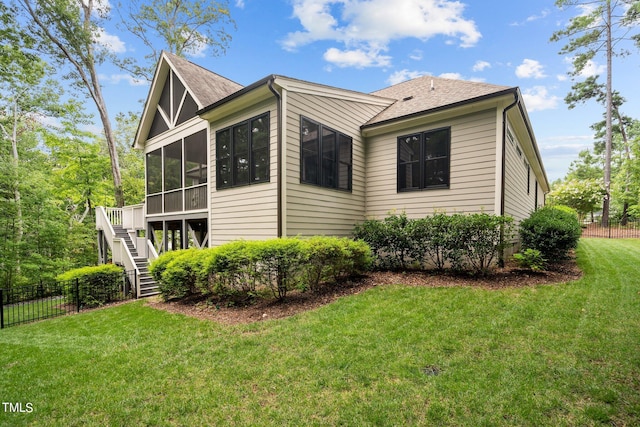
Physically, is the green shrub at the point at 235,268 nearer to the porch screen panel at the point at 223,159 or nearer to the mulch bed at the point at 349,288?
the mulch bed at the point at 349,288

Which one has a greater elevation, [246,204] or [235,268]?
[246,204]

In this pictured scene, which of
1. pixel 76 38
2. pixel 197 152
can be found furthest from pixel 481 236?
pixel 76 38

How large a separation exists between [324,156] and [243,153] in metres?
2.35

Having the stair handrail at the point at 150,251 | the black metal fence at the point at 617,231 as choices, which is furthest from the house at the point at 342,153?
the black metal fence at the point at 617,231

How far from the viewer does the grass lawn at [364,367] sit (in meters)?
2.39

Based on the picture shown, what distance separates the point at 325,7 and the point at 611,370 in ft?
47.1

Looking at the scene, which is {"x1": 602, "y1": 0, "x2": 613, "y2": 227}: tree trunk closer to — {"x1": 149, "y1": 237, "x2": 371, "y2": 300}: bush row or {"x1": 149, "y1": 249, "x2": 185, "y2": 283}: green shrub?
{"x1": 149, "y1": 237, "x2": 371, "y2": 300}: bush row

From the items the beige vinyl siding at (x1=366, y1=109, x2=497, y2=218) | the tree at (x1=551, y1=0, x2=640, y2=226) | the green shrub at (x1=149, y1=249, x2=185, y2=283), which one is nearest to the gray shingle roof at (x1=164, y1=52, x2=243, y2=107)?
the green shrub at (x1=149, y1=249, x2=185, y2=283)

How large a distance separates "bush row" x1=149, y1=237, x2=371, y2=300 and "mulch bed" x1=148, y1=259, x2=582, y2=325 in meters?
0.29

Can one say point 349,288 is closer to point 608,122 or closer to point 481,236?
point 481,236

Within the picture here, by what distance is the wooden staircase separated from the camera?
420 inches

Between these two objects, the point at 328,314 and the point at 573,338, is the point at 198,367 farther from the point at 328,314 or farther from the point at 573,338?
the point at 573,338

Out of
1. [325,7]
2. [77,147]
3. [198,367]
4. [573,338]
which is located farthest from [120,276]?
[325,7]

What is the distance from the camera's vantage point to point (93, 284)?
981 cm
